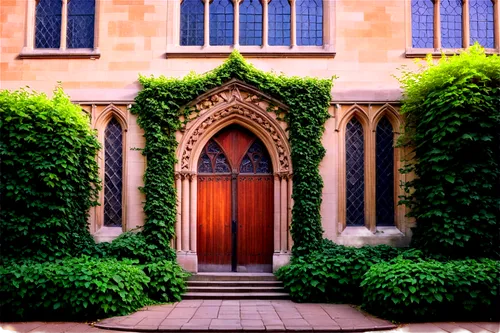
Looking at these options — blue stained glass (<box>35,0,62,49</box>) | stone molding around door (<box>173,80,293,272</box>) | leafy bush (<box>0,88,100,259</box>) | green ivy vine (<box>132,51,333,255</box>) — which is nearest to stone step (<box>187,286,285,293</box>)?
stone molding around door (<box>173,80,293,272</box>)

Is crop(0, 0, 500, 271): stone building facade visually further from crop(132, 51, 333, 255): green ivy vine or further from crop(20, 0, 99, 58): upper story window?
crop(132, 51, 333, 255): green ivy vine

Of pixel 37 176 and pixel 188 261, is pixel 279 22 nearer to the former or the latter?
pixel 188 261

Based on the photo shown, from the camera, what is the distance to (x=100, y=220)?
1130 cm

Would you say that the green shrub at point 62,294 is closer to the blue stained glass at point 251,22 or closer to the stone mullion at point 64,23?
the stone mullion at point 64,23

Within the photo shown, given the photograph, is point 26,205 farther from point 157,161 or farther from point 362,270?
point 362,270

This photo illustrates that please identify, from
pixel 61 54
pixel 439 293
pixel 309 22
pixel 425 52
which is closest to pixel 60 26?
pixel 61 54

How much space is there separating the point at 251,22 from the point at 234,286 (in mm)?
6538

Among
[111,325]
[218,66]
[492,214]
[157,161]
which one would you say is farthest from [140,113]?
[492,214]

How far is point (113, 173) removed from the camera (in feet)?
37.6

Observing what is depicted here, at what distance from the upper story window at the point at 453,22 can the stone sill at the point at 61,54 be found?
26.2 feet

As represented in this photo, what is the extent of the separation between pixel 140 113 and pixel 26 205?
3.26 meters

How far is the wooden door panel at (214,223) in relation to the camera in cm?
1136

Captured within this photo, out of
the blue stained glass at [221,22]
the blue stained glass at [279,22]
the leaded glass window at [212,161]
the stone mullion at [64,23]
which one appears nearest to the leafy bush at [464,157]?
the blue stained glass at [279,22]

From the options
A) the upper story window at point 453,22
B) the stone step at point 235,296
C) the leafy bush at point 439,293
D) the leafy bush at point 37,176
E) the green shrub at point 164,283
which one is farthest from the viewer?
the upper story window at point 453,22
